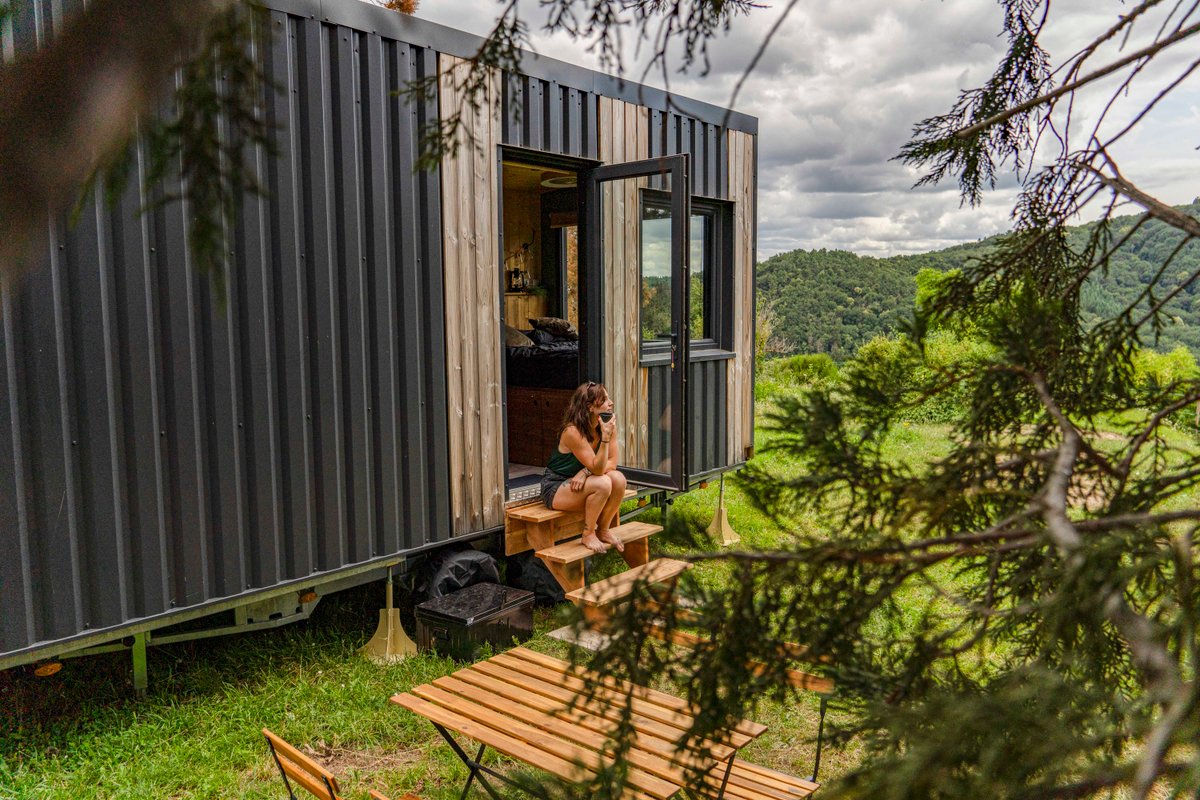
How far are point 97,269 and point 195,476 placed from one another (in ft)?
3.16

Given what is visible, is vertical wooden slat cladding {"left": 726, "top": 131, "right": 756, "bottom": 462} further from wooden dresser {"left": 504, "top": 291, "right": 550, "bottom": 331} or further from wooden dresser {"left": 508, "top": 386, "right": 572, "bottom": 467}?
wooden dresser {"left": 504, "top": 291, "right": 550, "bottom": 331}

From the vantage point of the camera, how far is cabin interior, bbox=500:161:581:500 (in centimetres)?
655

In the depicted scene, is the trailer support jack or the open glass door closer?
the trailer support jack

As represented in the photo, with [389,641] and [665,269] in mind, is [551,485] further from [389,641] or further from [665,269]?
[665,269]

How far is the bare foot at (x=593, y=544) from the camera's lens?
17.0 ft

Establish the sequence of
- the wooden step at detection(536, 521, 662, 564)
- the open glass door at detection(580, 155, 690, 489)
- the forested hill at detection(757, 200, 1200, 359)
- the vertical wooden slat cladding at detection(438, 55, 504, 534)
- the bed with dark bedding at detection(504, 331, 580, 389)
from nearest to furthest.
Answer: the vertical wooden slat cladding at detection(438, 55, 504, 534)
the wooden step at detection(536, 521, 662, 564)
the open glass door at detection(580, 155, 690, 489)
the bed with dark bedding at detection(504, 331, 580, 389)
the forested hill at detection(757, 200, 1200, 359)

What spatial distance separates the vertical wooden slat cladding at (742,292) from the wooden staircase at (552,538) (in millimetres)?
2224


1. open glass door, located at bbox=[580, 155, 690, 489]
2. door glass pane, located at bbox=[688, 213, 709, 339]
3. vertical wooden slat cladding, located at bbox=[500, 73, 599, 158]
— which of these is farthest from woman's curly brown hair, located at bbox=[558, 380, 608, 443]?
door glass pane, located at bbox=[688, 213, 709, 339]

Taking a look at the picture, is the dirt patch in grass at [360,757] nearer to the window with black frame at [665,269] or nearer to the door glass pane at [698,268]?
the window with black frame at [665,269]

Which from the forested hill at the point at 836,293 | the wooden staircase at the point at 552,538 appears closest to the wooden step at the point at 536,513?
the wooden staircase at the point at 552,538

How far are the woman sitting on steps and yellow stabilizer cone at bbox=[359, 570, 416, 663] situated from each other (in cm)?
117

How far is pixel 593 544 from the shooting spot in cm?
521

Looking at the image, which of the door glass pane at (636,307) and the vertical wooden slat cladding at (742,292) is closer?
the door glass pane at (636,307)

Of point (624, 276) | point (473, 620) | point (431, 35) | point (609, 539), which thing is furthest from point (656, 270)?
point (473, 620)
